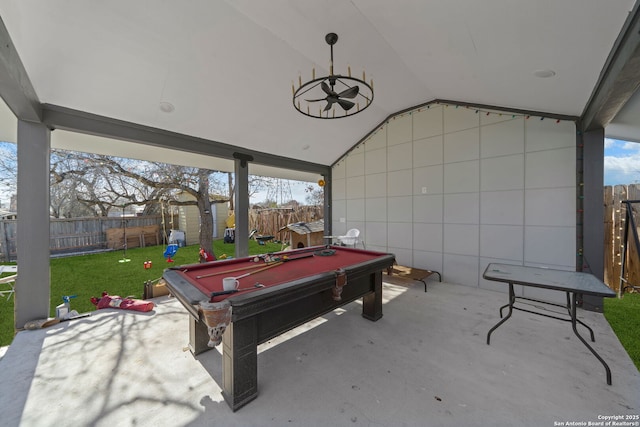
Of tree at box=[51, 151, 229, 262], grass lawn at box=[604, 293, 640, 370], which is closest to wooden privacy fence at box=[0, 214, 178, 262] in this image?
tree at box=[51, 151, 229, 262]

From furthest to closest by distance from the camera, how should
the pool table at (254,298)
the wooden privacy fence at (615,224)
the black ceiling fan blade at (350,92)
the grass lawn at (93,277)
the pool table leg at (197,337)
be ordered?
the wooden privacy fence at (615,224), the grass lawn at (93,277), the black ceiling fan blade at (350,92), the pool table leg at (197,337), the pool table at (254,298)

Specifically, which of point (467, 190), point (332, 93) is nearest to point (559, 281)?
point (467, 190)

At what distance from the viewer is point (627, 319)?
2939mm

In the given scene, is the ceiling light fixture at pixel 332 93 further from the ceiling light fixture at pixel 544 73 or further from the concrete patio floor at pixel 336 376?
the concrete patio floor at pixel 336 376

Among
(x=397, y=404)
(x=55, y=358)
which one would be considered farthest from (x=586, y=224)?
(x=55, y=358)

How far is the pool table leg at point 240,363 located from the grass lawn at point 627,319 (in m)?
3.25

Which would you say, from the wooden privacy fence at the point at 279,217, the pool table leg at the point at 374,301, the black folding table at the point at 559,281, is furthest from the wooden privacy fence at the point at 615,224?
the wooden privacy fence at the point at 279,217

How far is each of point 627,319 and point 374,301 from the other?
3066 mm

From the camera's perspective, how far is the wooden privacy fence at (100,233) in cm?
736

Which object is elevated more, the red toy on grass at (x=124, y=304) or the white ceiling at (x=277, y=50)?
the white ceiling at (x=277, y=50)

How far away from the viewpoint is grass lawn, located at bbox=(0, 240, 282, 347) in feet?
11.3

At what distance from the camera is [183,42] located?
2611mm

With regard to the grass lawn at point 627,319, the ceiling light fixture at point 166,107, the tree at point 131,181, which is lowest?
the grass lawn at point 627,319

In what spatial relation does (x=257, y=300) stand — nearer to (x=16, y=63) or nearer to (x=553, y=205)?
(x=16, y=63)
